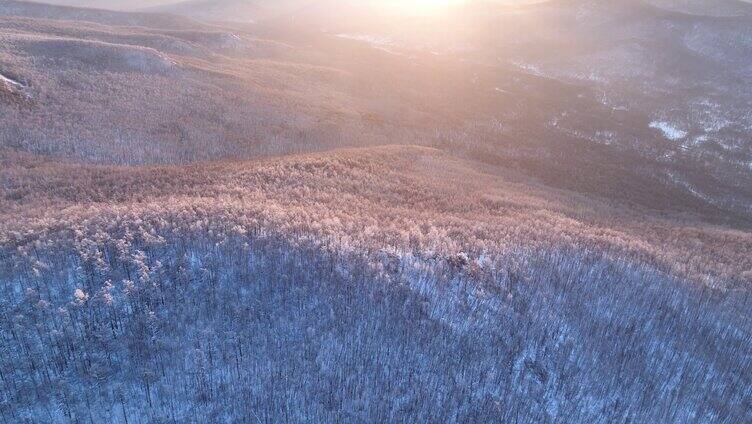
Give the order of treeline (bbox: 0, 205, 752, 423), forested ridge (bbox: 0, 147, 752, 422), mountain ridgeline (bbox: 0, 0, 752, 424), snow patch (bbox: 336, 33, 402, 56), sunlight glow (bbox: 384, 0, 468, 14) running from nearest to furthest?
treeline (bbox: 0, 205, 752, 423) < forested ridge (bbox: 0, 147, 752, 422) < mountain ridgeline (bbox: 0, 0, 752, 424) < snow patch (bbox: 336, 33, 402, 56) < sunlight glow (bbox: 384, 0, 468, 14)

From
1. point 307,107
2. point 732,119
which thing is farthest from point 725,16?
point 307,107

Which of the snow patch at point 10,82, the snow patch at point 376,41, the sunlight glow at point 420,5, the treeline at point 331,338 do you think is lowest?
the treeline at point 331,338

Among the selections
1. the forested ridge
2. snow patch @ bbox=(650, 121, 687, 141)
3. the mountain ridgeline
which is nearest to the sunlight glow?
snow patch @ bbox=(650, 121, 687, 141)

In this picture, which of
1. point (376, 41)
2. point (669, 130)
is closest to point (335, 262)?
point (669, 130)

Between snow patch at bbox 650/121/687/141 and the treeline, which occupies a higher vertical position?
snow patch at bbox 650/121/687/141

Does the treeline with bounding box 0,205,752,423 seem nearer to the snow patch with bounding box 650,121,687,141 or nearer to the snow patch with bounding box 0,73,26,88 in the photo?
the snow patch with bounding box 0,73,26,88

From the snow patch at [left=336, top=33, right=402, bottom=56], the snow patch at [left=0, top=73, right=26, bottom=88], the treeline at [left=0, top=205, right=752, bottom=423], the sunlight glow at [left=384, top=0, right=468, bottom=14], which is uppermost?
the sunlight glow at [left=384, top=0, right=468, bottom=14]

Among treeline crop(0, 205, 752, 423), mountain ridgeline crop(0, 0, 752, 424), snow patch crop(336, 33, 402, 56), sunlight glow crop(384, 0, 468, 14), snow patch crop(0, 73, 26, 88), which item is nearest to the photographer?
treeline crop(0, 205, 752, 423)

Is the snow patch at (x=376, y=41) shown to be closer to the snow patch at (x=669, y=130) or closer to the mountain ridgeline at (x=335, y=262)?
the mountain ridgeline at (x=335, y=262)

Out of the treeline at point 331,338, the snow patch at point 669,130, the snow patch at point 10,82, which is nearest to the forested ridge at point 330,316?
the treeline at point 331,338
